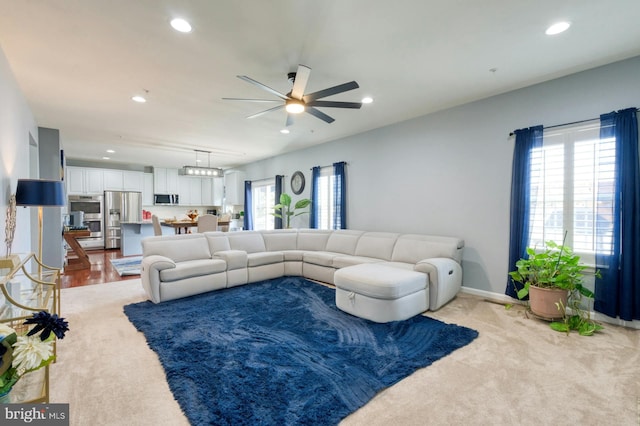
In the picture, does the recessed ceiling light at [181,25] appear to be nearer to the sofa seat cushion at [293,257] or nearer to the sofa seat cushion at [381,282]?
the sofa seat cushion at [381,282]

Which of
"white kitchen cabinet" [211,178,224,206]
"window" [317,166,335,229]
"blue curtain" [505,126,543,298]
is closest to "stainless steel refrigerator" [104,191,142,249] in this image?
"white kitchen cabinet" [211,178,224,206]

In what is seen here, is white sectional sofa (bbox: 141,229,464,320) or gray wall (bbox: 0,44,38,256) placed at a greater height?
gray wall (bbox: 0,44,38,256)

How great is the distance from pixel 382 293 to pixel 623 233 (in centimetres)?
251

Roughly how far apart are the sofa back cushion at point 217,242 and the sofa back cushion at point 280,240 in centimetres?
79

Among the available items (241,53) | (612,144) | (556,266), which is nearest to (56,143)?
(241,53)

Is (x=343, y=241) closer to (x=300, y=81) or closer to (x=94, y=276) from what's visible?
(x=300, y=81)

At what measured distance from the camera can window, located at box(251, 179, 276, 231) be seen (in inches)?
328

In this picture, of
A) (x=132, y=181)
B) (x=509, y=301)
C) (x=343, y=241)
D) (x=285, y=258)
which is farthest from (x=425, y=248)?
(x=132, y=181)

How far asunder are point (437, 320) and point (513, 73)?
2.93 meters

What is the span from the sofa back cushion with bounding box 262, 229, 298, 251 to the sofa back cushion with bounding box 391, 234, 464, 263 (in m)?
2.10

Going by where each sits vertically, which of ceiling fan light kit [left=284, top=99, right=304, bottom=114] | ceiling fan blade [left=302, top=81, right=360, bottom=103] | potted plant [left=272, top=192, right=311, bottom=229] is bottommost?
potted plant [left=272, top=192, right=311, bottom=229]

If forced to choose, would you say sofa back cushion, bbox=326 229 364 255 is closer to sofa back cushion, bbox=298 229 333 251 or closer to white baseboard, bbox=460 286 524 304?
sofa back cushion, bbox=298 229 333 251

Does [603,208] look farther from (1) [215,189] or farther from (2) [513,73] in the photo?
(1) [215,189]
